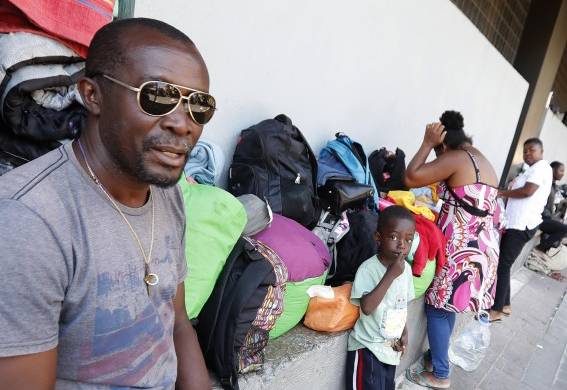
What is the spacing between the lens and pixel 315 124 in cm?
352

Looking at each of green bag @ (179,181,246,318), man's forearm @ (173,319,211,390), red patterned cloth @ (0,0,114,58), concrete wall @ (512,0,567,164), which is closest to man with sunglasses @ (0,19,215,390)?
man's forearm @ (173,319,211,390)

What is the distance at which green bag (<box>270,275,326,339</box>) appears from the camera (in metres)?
2.09

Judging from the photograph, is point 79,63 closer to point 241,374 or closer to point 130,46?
point 130,46

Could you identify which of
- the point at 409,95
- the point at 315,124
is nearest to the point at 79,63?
the point at 315,124

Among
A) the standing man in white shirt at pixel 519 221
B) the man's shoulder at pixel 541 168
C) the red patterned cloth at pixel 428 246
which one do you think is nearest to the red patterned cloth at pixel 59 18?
the red patterned cloth at pixel 428 246

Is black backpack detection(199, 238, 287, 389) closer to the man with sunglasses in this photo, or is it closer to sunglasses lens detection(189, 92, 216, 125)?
the man with sunglasses

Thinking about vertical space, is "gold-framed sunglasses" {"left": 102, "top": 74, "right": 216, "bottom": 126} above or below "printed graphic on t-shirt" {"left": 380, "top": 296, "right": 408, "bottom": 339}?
above

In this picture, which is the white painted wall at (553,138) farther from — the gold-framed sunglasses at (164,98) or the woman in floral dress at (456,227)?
the gold-framed sunglasses at (164,98)

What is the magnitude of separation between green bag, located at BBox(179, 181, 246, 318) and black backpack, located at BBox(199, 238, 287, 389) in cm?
7

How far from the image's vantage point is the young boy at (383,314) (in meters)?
2.25

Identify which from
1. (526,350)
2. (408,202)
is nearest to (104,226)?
(408,202)

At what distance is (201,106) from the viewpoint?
1.08 m

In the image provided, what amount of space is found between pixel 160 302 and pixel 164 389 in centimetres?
26

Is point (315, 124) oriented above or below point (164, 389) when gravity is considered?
above
